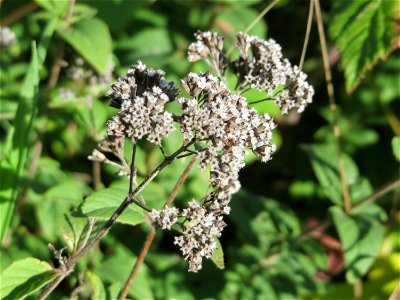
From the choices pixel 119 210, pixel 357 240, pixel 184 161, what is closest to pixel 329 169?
pixel 357 240

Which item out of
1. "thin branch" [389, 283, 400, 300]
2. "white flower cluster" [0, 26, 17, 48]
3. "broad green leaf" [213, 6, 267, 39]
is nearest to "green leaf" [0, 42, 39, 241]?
"white flower cluster" [0, 26, 17, 48]

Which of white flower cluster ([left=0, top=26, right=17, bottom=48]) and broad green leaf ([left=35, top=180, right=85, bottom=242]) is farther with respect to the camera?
white flower cluster ([left=0, top=26, right=17, bottom=48])

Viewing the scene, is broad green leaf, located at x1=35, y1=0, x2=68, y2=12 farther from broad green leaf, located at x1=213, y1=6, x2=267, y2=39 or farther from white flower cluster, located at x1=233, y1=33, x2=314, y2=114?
broad green leaf, located at x1=213, y1=6, x2=267, y2=39

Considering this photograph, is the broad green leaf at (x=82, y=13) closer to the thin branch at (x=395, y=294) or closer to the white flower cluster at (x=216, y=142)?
the white flower cluster at (x=216, y=142)

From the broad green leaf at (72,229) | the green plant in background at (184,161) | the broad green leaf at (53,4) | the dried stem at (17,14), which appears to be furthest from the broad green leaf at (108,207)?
the dried stem at (17,14)

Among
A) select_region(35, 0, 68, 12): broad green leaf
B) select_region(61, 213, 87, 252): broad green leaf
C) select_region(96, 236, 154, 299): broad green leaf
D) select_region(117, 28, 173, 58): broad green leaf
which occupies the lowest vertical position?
select_region(96, 236, 154, 299): broad green leaf

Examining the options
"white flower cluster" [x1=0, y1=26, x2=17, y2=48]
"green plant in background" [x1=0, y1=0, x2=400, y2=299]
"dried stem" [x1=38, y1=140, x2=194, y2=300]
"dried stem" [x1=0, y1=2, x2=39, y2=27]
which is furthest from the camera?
"dried stem" [x1=0, y1=2, x2=39, y2=27]

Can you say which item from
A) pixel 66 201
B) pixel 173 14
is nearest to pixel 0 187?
pixel 66 201

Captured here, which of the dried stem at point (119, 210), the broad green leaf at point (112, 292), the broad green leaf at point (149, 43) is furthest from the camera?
the broad green leaf at point (149, 43)
